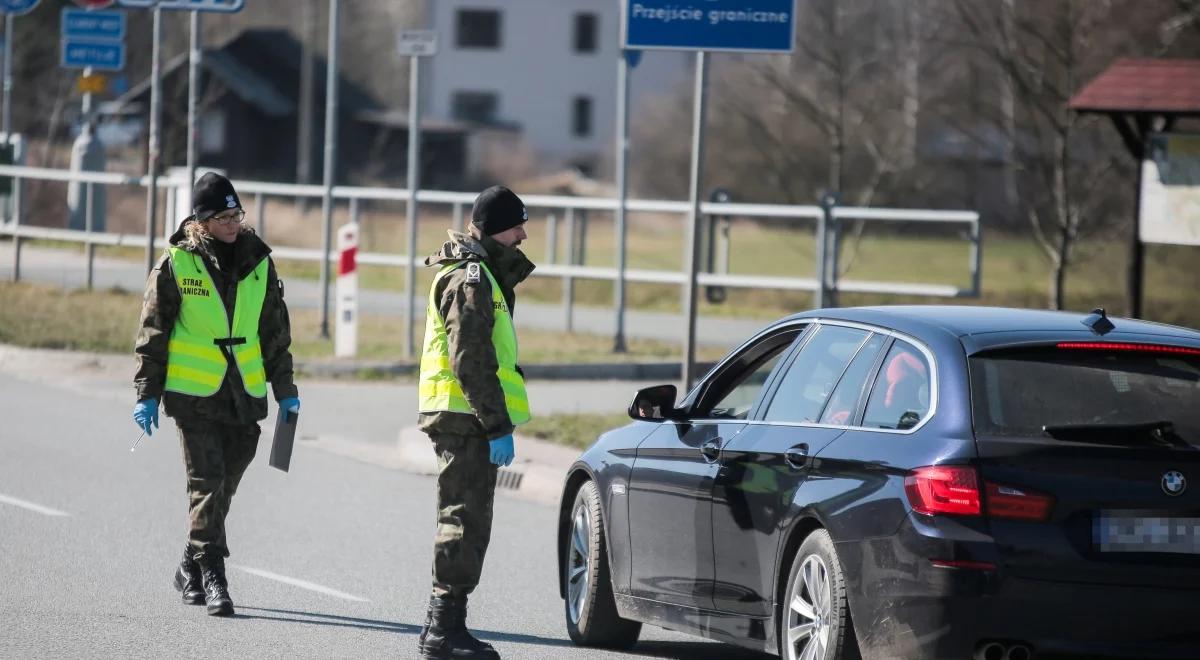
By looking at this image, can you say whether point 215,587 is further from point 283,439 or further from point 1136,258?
point 1136,258

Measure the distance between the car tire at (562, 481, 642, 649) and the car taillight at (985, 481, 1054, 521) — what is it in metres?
2.51

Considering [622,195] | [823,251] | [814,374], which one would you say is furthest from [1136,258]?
[814,374]

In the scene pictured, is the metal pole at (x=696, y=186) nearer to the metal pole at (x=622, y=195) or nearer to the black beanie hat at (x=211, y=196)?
the black beanie hat at (x=211, y=196)

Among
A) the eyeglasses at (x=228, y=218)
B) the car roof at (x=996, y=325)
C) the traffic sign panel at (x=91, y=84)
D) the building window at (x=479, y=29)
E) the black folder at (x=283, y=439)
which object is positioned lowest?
the black folder at (x=283, y=439)

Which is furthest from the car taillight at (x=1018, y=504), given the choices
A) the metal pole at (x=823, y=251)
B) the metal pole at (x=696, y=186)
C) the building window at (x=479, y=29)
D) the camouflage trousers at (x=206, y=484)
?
the building window at (x=479, y=29)

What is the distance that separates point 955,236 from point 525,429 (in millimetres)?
50919

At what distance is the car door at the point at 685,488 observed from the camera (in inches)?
286

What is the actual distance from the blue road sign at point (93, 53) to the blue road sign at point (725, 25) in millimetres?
14520

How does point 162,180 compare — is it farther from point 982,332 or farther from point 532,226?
point 532,226

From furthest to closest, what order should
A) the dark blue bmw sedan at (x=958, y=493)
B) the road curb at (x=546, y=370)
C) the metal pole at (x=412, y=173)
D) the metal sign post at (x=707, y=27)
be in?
the metal pole at (x=412, y=173), the road curb at (x=546, y=370), the metal sign post at (x=707, y=27), the dark blue bmw sedan at (x=958, y=493)

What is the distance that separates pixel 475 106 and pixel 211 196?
7436 cm

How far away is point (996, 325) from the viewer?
644 cm

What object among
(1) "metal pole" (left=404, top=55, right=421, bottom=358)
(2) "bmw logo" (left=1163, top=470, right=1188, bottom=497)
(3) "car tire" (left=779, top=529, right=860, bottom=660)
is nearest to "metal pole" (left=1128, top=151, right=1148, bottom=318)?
(1) "metal pole" (left=404, top=55, right=421, bottom=358)

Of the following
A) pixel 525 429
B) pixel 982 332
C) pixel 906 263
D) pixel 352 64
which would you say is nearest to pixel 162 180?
pixel 525 429
